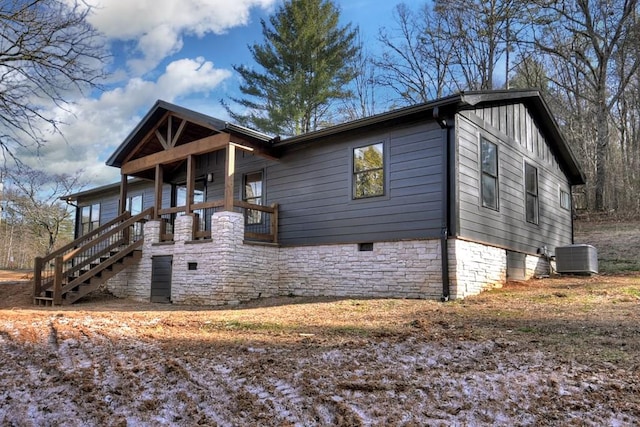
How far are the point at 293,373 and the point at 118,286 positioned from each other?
10.5 m

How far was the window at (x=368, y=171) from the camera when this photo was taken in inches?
391

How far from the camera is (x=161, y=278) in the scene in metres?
11.6

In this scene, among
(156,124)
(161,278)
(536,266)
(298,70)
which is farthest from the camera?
(298,70)

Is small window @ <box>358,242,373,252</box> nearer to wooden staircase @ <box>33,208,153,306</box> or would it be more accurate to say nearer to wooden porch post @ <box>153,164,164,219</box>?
wooden porch post @ <box>153,164,164,219</box>

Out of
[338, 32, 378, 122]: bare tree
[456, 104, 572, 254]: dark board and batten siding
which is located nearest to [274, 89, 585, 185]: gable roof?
[456, 104, 572, 254]: dark board and batten siding

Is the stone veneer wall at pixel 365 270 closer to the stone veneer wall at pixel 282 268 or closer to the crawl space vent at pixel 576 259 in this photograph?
the stone veneer wall at pixel 282 268

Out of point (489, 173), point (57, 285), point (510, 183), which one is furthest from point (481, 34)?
point (57, 285)

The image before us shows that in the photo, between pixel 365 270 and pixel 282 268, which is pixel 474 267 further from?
pixel 282 268

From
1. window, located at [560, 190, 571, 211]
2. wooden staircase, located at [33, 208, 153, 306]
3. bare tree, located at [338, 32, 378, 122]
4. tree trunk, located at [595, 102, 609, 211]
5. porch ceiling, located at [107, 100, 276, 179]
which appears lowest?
wooden staircase, located at [33, 208, 153, 306]

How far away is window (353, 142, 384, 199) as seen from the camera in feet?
32.6

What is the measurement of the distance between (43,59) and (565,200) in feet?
48.7

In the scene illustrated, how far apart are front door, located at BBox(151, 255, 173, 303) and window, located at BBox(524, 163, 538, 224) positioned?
9.36m

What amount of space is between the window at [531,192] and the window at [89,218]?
52.8ft

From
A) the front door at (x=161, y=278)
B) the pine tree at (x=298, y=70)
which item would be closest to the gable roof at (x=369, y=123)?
the front door at (x=161, y=278)
